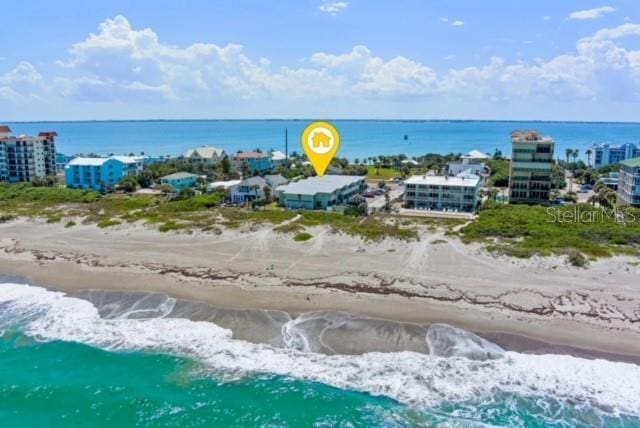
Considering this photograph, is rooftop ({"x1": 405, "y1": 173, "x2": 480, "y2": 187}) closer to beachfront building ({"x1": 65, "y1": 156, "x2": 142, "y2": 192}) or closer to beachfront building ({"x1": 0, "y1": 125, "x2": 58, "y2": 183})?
beachfront building ({"x1": 65, "y1": 156, "x2": 142, "y2": 192})

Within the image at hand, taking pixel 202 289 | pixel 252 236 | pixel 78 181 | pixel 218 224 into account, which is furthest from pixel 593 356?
pixel 78 181

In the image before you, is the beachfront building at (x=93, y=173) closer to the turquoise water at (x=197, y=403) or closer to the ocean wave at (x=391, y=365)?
the ocean wave at (x=391, y=365)

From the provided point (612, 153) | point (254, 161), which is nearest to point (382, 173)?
point (254, 161)

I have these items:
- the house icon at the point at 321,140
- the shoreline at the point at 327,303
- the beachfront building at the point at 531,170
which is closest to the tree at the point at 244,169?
the beachfront building at the point at 531,170

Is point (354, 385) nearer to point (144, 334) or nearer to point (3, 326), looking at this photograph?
point (144, 334)

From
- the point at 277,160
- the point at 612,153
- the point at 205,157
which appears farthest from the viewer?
the point at 612,153

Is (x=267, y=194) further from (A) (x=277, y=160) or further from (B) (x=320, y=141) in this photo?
(A) (x=277, y=160)
